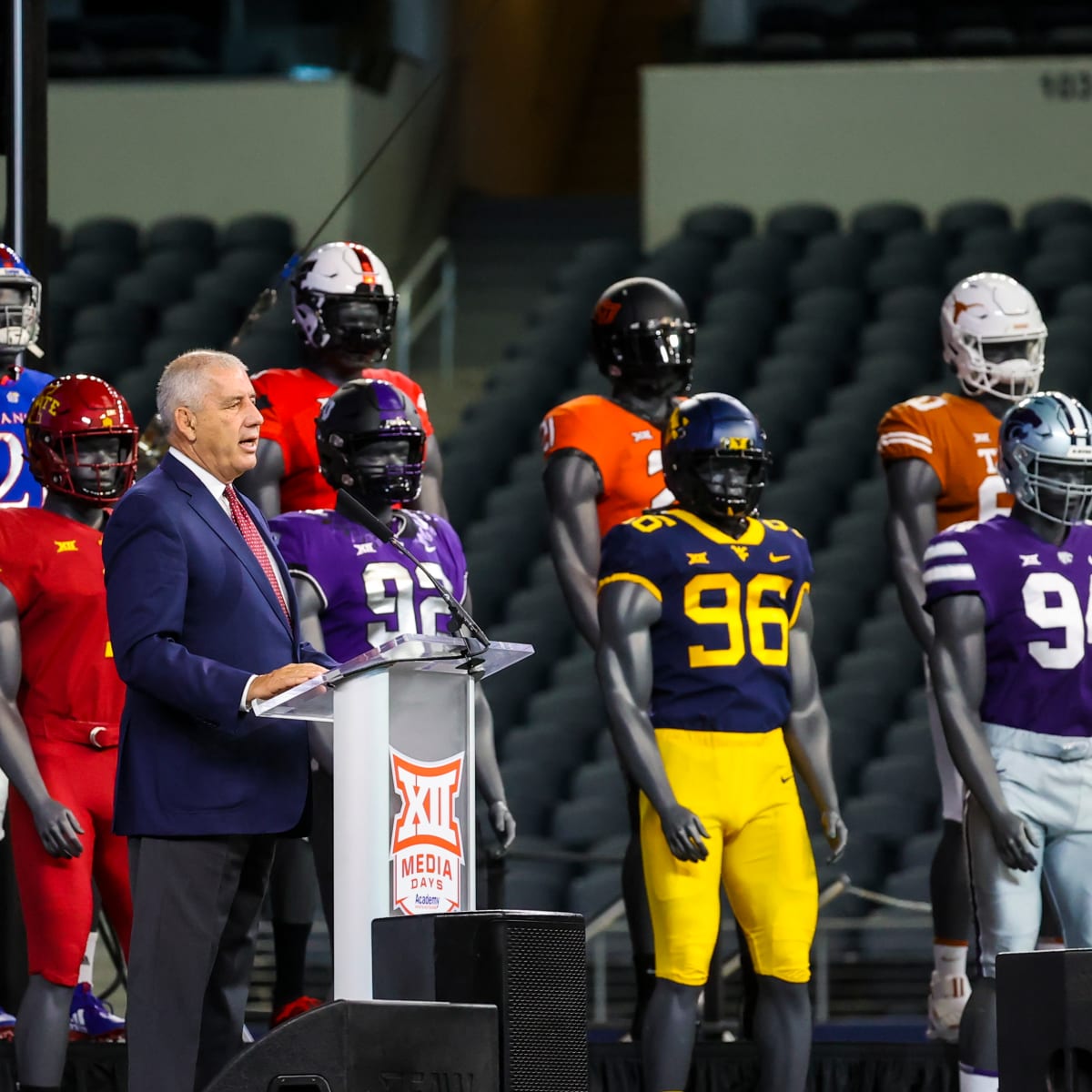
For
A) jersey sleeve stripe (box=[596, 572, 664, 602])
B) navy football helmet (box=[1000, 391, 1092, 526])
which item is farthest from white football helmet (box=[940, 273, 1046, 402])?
jersey sleeve stripe (box=[596, 572, 664, 602])

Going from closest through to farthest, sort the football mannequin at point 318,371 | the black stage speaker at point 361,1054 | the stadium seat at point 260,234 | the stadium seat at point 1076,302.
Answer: the black stage speaker at point 361,1054 → the football mannequin at point 318,371 → the stadium seat at point 1076,302 → the stadium seat at point 260,234

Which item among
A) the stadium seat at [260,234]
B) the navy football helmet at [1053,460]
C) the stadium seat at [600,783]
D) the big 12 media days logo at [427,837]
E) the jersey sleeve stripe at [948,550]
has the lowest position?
the stadium seat at [600,783]

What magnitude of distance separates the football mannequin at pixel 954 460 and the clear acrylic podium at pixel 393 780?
169 centimetres

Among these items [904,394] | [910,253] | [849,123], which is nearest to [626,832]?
[904,394]

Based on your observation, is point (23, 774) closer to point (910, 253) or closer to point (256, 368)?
point (256, 368)

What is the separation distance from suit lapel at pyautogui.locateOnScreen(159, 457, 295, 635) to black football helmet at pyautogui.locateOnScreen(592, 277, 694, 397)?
1.58 metres


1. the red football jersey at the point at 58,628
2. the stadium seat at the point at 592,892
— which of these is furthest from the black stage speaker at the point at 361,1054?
the stadium seat at the point at 592,892

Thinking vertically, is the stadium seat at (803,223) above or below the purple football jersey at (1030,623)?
above

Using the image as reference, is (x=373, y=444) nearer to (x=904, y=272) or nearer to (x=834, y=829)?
(x=834, y=829)

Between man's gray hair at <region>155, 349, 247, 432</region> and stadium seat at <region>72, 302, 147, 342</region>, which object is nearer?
man's gray hair at <region>155, 349, 247, 432</region>

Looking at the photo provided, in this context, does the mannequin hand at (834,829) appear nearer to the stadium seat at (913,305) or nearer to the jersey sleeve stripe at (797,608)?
the jersey sleeve stripe at (797,608)

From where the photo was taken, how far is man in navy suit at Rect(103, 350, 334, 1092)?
3.81 m

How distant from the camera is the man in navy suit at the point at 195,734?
12.5 ft

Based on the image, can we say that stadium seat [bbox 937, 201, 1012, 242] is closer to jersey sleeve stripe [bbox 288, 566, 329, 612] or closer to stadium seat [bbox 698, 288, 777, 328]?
stadium seat [bbox 698, 288, 777, 328]
